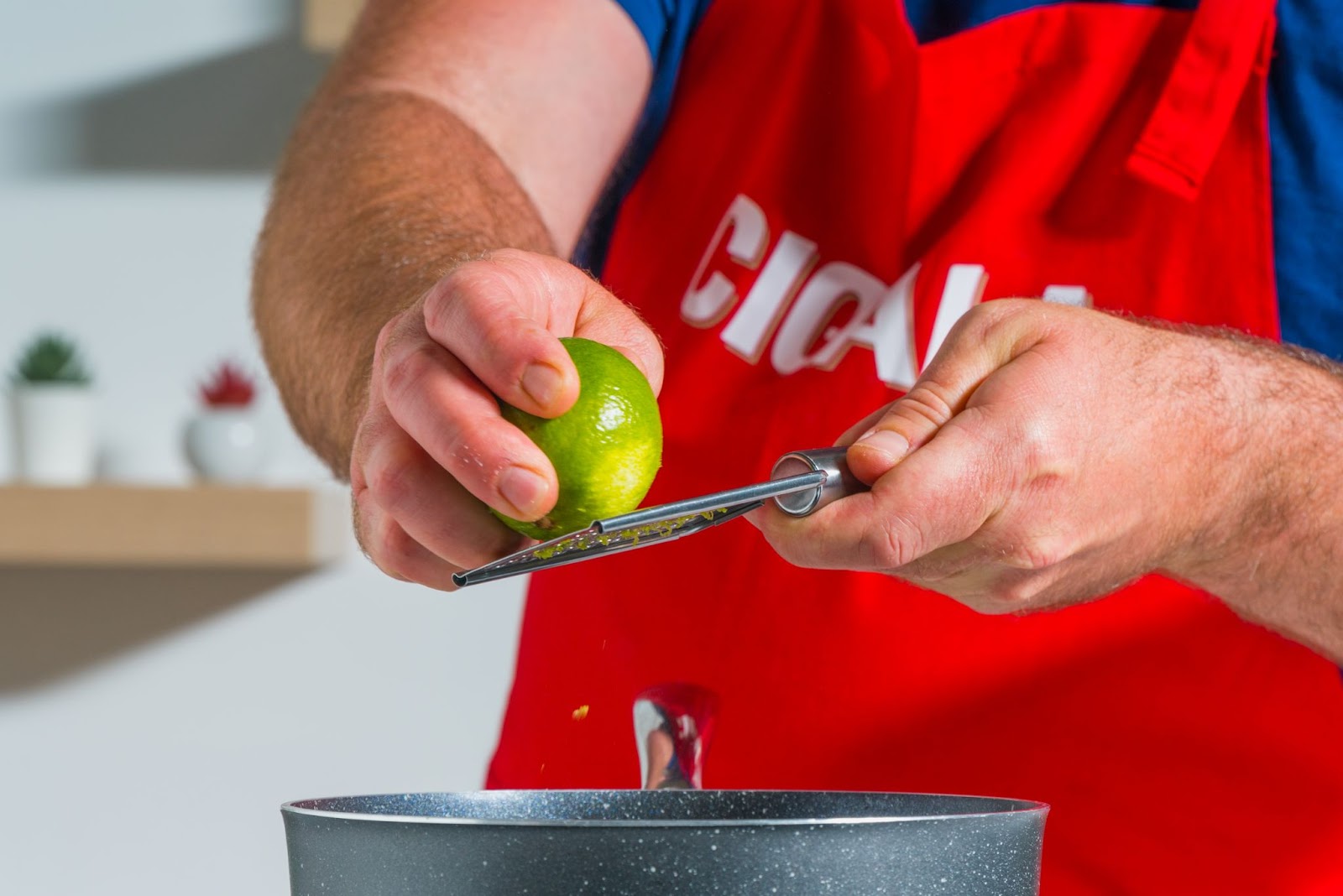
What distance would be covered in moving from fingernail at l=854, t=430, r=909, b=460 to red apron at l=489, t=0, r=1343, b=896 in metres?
0.27

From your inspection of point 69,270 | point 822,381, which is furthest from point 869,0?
point 69,270

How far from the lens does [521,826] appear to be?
1.13 feet

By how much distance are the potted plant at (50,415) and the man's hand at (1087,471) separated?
1.35 metres

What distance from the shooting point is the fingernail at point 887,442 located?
469 mm

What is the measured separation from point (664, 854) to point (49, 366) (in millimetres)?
1498

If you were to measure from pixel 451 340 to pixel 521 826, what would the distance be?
0.19 meters

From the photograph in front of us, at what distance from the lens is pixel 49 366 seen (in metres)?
1.63

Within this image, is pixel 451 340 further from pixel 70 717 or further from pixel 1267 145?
pixel 70 717

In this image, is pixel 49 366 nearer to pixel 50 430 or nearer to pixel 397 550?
pixel 50 430

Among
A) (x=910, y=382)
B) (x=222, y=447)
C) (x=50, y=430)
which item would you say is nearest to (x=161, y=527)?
(x=222, y=447)

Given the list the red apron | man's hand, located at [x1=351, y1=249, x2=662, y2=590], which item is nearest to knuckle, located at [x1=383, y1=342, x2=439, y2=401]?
man's hand, located at [x1=351, y1=249, x2=662, y2=590]

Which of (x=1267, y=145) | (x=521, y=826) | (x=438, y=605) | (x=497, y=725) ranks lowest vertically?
(x=497, y=725)

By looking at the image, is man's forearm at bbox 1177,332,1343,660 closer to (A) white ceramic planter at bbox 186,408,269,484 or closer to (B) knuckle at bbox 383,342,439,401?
(B) knuckle at bbox 383,342,439,401

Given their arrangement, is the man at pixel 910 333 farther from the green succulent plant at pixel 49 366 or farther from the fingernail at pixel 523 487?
the green succulent plant at pixel 49 366
